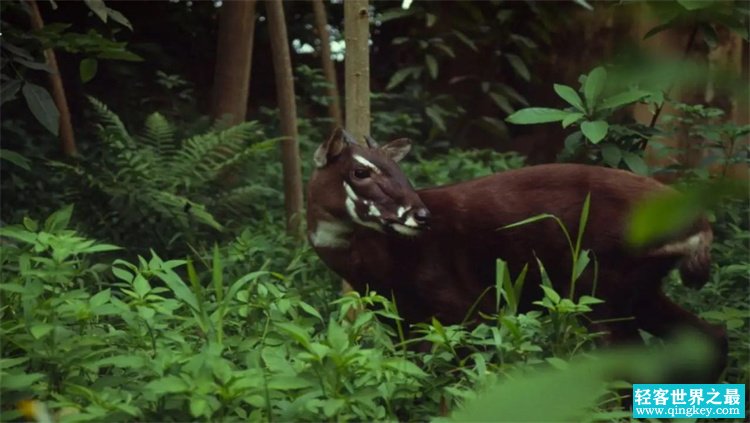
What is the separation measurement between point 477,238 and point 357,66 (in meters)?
1.00

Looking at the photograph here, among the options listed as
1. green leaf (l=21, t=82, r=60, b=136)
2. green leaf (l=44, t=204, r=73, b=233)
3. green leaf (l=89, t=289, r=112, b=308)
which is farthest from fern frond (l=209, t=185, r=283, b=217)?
green leaf (l=89, t=289, r=112, b=308)

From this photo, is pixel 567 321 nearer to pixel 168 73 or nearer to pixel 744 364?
pixel 744 364

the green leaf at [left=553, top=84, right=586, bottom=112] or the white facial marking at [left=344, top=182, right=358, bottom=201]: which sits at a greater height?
the green leaf at [left=553, top=84, right=586, bottom=112]

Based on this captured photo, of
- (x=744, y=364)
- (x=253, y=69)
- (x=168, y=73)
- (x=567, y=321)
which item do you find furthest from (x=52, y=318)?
(x=253, y=69)

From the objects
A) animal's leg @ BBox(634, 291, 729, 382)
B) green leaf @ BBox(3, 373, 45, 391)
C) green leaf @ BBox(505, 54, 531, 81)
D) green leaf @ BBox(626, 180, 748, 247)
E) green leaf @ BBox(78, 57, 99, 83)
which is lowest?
animal's leg @ BBox(634, 291, 729, 382)

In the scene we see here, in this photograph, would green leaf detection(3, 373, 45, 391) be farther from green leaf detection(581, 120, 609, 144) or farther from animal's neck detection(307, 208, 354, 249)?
green leaf detection(581, 120, 609, 144)

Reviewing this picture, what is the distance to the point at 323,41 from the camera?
7.45 metres

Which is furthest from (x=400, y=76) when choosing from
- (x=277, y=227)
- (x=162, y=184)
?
(x=162, y=184)

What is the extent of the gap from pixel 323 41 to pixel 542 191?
141 inches

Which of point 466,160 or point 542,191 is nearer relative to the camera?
point 542,191

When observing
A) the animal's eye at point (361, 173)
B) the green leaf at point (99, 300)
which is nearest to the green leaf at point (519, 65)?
the animal's eye at point (361, 173)

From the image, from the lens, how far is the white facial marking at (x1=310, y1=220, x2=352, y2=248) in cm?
432

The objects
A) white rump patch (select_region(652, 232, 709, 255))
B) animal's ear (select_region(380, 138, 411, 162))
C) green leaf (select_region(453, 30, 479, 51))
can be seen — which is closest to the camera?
white rump patch (select_region(652, 232, 709, 255))

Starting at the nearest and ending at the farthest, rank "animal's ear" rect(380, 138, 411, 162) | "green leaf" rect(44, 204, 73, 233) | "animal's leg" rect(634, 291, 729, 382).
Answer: "green leaf" rect(44, 204, 73, 233) < "animal's leg" rect(634, 291, 729, 382) < "animal's ear" rect(380, 138, 411, 162)
